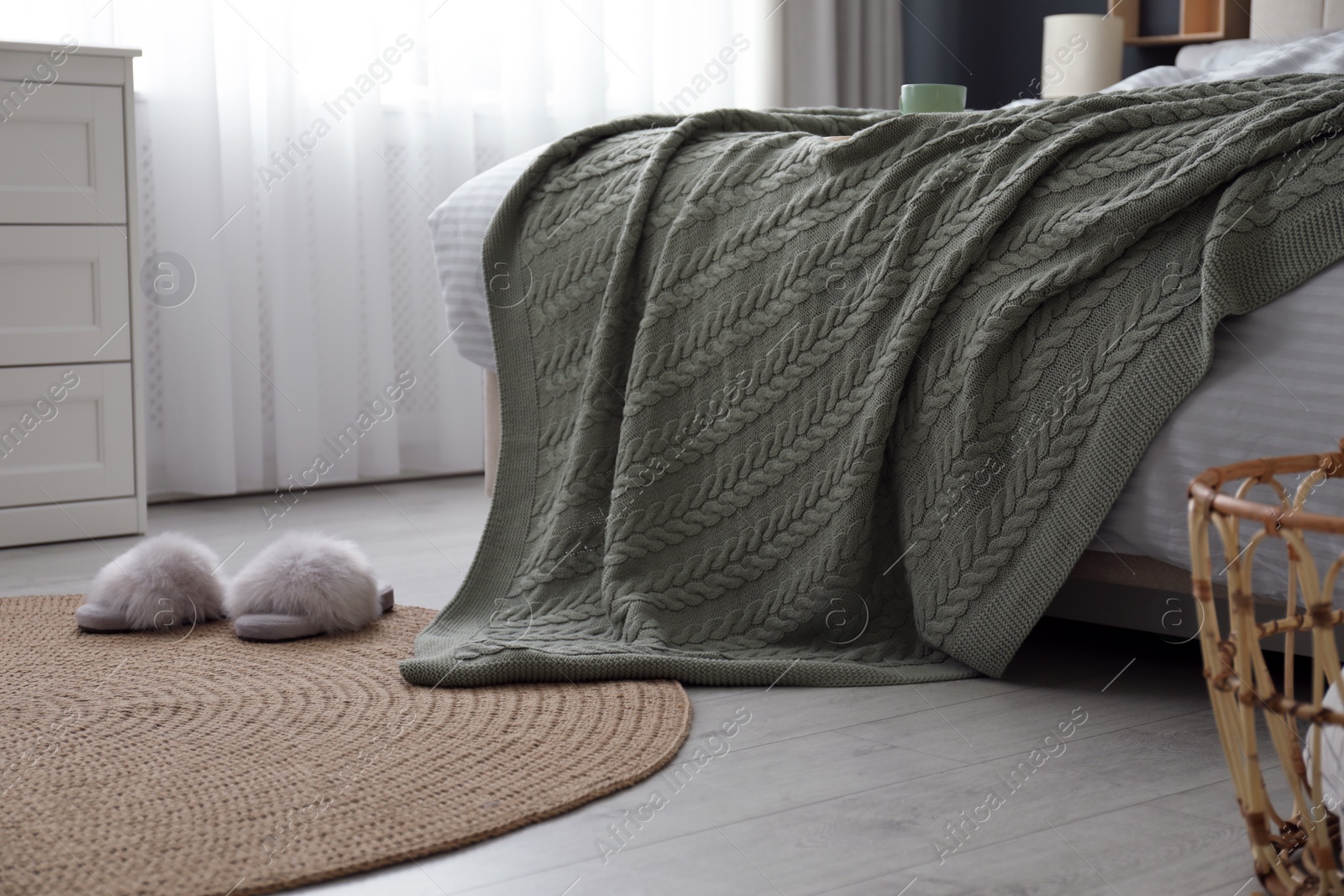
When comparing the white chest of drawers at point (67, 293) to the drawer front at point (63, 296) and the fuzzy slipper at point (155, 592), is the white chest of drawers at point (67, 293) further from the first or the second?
the fuzzy slipper at point (155, 592)

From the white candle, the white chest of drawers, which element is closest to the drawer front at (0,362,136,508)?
the white chest of drawers

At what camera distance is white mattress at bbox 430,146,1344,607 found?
123cm

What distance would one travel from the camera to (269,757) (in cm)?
121

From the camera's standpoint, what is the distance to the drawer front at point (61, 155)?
2180 millimetres

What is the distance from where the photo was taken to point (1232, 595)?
0.80 meters

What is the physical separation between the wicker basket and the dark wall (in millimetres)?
3071

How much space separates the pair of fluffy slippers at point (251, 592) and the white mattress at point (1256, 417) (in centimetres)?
87

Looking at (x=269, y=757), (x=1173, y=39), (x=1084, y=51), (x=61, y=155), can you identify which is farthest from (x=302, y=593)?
(x=1173, y=39)

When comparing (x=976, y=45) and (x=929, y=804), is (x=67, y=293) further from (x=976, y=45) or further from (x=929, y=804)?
(x=976, y=45)

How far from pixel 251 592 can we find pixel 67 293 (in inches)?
33.3

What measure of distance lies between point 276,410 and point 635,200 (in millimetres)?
1352

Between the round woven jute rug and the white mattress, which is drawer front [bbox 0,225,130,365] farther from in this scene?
the white mattress

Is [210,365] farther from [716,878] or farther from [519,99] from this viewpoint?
[716,878]

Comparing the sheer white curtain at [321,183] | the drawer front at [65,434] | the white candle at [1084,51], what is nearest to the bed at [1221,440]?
the drawer front at [65,434]
